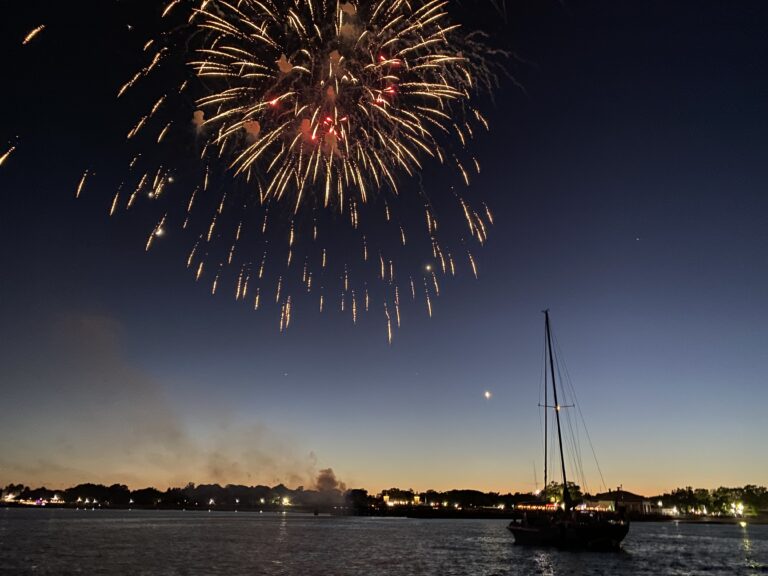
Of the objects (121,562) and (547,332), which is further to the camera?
(547,332)

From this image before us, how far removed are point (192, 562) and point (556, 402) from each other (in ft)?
155

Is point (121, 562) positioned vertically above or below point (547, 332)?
below

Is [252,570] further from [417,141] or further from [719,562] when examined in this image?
[719,562]

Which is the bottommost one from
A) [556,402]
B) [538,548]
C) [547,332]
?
[538,548]

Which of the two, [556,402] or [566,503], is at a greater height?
[556,402]

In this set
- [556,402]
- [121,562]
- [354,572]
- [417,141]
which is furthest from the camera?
[556,402]

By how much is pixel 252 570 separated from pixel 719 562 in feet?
169

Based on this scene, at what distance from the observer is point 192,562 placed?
54.5m

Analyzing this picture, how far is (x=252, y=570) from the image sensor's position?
162ft

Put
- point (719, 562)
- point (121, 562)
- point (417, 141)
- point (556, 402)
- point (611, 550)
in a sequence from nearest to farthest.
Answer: point (417, 141) < point (121, 562) < point (719, 562) < point (611, 550) < point (556, 402)

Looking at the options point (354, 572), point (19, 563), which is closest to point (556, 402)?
point (354, 572)

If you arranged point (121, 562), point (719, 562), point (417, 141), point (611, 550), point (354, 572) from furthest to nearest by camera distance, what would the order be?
1. point (611, 550)
2. point (719, 562)
3. point (121, 562)
4. point (354, 572)
5. point (417, 141)

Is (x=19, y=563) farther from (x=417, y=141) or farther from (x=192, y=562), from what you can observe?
(x=417, y=141)

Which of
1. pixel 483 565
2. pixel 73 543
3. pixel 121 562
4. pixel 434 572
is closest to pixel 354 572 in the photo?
pixel 434 572
